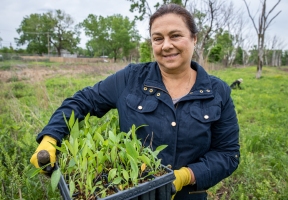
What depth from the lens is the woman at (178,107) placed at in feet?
4.80

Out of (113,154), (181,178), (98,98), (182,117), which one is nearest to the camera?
(113,154)

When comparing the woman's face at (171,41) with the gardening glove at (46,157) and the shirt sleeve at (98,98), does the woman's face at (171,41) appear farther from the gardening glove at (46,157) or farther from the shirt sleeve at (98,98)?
the gardening glove at (46,157)

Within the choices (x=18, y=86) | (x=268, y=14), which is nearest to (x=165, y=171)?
(x=18, y=86)

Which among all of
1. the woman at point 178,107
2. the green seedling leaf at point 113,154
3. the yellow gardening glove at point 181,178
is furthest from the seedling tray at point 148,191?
the woman at point 178,107

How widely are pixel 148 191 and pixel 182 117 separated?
2.18ft

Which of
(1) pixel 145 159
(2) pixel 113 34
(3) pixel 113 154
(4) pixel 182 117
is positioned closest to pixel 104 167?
(3) pixel 113 154

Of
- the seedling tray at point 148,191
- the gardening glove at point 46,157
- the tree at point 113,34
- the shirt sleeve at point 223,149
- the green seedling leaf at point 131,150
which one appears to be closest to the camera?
the seedling tray at point 148,191

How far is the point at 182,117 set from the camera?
1.47 meters

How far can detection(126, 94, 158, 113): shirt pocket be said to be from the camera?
1.49 m

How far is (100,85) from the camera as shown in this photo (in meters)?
1.66

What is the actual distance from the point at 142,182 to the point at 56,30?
5068 centimetres

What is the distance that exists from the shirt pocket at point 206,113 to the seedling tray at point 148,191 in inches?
22.5

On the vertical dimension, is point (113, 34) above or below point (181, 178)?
above

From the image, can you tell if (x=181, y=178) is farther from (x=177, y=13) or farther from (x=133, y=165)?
(x=177, y=13)
